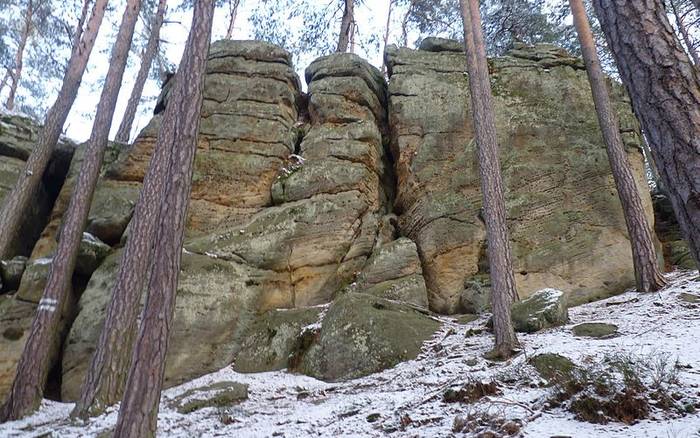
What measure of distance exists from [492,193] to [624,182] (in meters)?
3.21

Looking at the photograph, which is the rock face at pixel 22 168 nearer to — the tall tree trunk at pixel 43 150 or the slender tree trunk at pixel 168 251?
the tall tree trunk at pixel 43 150

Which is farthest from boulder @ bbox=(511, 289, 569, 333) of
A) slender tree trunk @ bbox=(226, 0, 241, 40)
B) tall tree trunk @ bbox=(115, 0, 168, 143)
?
slender tree trunk @ bbox=(226, 0, 241, 40)

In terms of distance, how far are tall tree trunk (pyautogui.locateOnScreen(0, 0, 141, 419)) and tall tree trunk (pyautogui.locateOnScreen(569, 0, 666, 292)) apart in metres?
10.5

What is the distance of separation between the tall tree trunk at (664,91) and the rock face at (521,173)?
7580 millimetres

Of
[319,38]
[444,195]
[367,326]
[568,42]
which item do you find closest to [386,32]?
A: [319,38]

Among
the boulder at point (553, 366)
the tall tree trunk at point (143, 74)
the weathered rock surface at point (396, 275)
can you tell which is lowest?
the boulder at point (553, 366)

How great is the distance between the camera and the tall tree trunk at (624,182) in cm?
812

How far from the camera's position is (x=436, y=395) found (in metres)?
5.06

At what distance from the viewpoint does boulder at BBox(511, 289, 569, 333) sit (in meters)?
7.08

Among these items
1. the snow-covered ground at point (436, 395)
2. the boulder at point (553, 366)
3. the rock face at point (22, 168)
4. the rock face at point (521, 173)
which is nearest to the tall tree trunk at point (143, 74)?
the rock face at point (22, 168)

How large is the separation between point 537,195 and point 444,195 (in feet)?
7.20

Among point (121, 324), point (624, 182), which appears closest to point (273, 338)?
point (121, 324)

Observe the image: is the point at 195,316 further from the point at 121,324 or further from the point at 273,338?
the point at 121,324

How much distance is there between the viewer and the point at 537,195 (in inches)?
414
